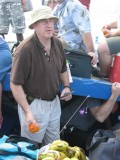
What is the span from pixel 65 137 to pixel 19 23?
1973mm

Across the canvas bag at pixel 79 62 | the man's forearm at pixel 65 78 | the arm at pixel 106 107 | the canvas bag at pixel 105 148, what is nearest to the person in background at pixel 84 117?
the arm at pixel 106 107

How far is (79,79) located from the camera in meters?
3.20

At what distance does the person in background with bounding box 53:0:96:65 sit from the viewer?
357 cm

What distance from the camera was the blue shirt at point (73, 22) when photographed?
3572mm

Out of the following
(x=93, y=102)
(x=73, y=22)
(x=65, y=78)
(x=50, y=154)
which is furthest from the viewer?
(x=73, y=22)

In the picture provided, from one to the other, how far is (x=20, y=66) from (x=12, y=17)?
2.29m

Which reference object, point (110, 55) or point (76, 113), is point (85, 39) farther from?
point (76, 113)

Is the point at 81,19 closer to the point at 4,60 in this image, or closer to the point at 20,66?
the point at 4,60

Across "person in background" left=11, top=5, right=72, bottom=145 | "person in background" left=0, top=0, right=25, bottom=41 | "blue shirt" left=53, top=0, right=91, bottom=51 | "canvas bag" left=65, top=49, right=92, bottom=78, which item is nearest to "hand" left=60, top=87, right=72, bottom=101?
"person in background" left=11, top=5, right=72, bottom=145

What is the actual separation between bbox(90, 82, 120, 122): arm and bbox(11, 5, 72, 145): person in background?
46 cm

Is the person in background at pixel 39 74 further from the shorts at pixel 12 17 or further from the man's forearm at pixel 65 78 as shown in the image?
the shorts at pixel 12 17

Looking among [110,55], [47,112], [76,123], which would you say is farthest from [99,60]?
[47,112]

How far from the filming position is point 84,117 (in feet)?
Result: 11.4


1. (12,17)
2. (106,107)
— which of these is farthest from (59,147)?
(12,17)
